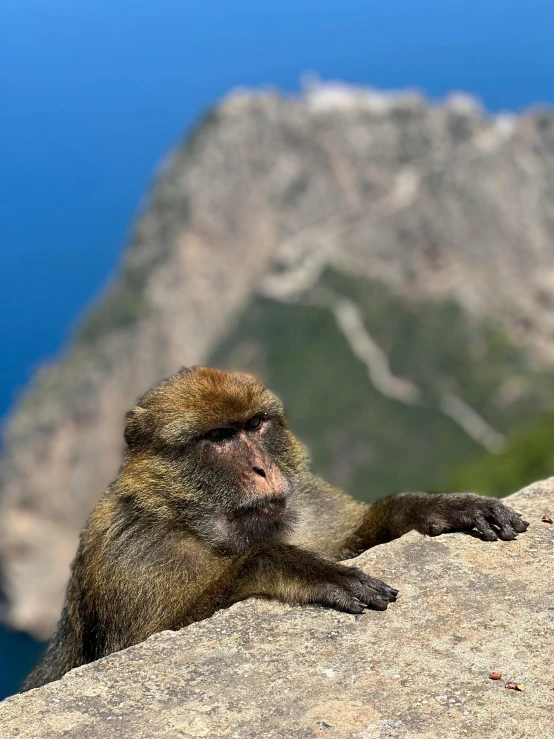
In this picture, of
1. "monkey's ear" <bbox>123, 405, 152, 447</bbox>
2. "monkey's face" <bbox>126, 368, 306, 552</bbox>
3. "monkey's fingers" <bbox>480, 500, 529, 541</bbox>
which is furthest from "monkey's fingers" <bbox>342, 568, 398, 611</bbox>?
"monkey's ear" <bbox>123, 405, 152, 447</bbox>

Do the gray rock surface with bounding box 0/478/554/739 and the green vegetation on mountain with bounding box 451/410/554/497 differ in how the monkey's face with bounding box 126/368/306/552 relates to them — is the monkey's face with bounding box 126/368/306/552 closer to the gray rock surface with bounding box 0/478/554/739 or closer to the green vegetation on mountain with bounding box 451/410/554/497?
the gray rock surface with bounding box 0/478/554/739

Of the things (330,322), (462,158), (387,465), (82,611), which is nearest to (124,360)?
(330,322)

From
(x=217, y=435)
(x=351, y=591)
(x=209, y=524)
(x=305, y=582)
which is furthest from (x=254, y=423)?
(x=351, y=591)

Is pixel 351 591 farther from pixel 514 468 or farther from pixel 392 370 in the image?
pixel 392 370

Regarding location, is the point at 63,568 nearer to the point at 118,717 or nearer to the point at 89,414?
the point at 89,414

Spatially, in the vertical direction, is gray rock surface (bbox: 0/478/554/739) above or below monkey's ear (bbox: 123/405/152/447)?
below

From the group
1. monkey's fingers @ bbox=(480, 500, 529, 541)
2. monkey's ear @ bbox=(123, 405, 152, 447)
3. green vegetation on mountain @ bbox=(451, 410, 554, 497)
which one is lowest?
monkey's fingers @ bbox=(480, 500, 529, 541)

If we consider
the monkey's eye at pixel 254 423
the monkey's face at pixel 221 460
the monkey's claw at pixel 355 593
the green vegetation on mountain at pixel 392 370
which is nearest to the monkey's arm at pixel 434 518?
the monkey's face at pixel 221 460

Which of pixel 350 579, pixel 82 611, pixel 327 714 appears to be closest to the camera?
pixel 327 714
